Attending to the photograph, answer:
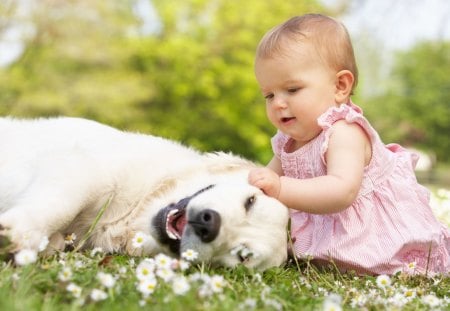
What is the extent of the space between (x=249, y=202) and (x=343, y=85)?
1.02 meters

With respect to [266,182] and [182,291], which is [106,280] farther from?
[266,182]

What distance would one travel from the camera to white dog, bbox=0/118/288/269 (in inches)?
133

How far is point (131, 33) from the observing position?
30344 mm

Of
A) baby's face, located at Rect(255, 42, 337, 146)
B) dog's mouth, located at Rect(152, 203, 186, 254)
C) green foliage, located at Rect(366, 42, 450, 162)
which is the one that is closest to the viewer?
dog's mouth, located at Rect(152, 203, 186, 254)

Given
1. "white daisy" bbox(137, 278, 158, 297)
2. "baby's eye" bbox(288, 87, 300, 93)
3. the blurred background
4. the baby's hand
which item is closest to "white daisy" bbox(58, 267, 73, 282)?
"white daisy" bbox(137, 278, 158, 297)

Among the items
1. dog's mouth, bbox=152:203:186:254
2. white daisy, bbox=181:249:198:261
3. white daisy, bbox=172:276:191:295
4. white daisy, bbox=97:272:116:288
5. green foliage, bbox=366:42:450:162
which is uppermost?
white daisy, bbox=172:276:191:295

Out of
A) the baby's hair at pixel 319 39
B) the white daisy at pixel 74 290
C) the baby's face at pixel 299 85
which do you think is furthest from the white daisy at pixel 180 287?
the baby's hair at pixel 319 39

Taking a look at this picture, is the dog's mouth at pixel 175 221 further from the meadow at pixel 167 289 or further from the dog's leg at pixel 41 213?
the dog's leg at pixel 41 213

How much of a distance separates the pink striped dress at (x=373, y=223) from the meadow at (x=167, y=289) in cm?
50

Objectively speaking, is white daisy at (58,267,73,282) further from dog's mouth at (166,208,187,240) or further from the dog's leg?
dog's mouth at (166,208,187,240)

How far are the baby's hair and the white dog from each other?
77 centimetres

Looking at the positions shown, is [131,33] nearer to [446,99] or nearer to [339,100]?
[339,100]

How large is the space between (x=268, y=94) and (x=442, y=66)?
61274mm

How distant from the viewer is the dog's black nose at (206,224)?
3314 millimetres
